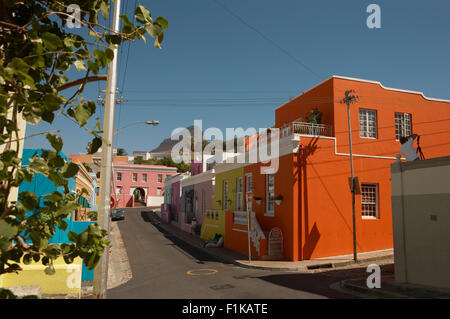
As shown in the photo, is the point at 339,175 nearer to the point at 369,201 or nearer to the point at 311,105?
the point at 369,201

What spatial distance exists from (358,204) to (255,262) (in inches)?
257

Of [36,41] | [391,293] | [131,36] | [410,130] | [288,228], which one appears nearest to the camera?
[36,41]

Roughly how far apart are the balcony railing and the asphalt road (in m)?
7.55

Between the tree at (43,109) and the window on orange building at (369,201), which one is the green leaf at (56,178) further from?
the window on orange building at (369,201)

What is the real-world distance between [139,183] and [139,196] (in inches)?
228

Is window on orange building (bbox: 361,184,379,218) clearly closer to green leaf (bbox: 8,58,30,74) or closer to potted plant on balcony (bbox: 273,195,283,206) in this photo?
potted plant on balcony (bbox: 273,195,283,206)

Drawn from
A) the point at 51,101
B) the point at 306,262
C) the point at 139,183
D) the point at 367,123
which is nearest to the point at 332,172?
the point at 367,123

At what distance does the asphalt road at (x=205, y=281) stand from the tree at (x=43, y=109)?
8.28 m

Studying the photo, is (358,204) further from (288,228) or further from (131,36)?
(131,36)

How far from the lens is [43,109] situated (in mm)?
2027

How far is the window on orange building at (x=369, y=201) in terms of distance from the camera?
18.2 meters

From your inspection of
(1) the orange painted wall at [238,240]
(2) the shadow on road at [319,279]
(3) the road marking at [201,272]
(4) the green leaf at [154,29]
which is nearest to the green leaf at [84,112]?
(4) the green leaf at [154,29]

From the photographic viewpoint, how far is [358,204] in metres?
17.9
